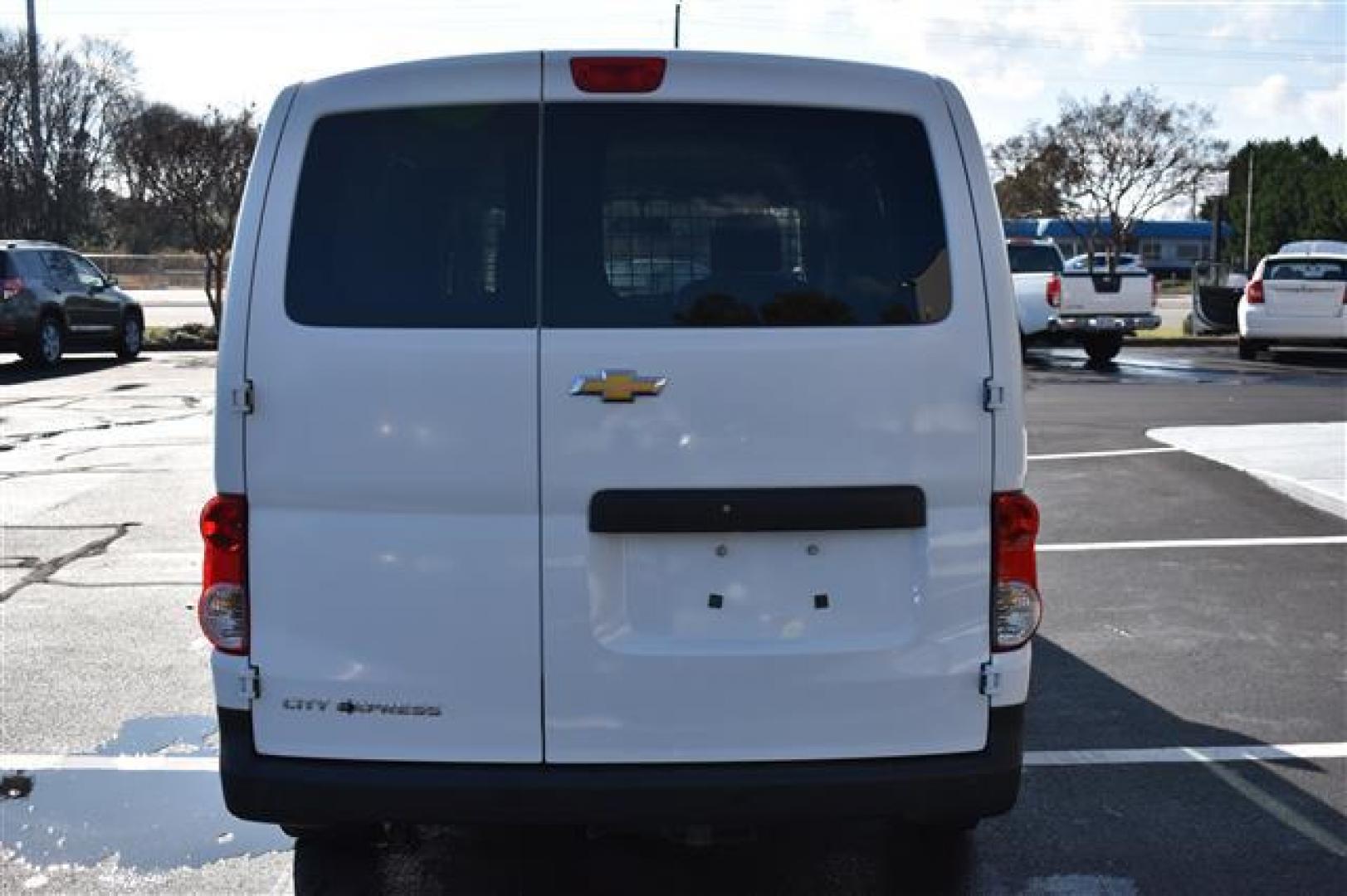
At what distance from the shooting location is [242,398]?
3.36 meters

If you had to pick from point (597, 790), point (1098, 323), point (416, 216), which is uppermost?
point (416, 216)

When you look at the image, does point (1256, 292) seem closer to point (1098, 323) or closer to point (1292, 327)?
point (1292, 327)

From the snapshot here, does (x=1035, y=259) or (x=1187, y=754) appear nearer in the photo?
(x=1187, y=754)

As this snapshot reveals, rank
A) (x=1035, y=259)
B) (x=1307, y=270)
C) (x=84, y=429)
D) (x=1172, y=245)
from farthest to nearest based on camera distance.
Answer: (x=1172, y=245) < (x=1035, y=259) < (x=1307, y=270) < (x=84, y=429)

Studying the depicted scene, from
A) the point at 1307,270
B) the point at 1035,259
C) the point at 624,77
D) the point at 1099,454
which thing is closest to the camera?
the point at 624,77

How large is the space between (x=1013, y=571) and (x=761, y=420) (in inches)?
27.7

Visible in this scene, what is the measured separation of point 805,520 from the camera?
335 cm

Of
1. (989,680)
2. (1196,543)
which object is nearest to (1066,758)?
(989,680)

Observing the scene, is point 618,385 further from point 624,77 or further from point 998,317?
point 998,317

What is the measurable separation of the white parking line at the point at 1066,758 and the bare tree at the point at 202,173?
75.5 ft

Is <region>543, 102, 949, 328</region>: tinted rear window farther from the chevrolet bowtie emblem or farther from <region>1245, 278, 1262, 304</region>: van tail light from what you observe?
<region>1245, 278, 1262, 304</region>: van tail light

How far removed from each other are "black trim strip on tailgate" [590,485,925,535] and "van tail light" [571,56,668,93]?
909 mm

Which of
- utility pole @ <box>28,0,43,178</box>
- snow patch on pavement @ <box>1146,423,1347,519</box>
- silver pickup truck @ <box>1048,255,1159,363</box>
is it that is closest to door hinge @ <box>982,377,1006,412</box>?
snow patch on pavement @ <box>1146,423,1347,519</box>

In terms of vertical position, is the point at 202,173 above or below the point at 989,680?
above
